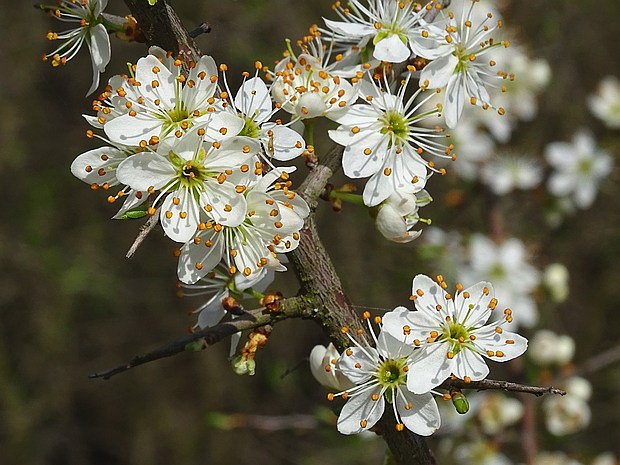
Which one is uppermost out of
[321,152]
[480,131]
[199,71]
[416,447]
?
[199,71]

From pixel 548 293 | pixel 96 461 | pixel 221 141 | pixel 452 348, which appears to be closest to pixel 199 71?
pixel 221 141

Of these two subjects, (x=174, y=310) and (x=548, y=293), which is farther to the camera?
(x=174, y=310)

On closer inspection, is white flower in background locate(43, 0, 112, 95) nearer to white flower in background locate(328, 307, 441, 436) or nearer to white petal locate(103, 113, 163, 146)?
white petal locate(103, 113, 163, 146)

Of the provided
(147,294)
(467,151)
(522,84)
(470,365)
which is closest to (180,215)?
(470,365)

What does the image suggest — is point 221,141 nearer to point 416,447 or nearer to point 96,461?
point 416,447

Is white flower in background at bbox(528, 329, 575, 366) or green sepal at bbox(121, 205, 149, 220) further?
white flower in background at bbox(528, 329, 575, 366)

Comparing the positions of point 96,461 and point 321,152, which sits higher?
point 321,152

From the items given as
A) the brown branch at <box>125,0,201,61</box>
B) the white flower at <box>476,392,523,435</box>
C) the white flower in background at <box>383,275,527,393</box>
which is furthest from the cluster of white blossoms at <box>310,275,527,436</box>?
the white flower at <box>476,392,523,435</box>
